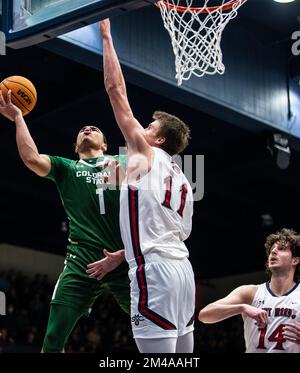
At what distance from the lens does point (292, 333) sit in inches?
192

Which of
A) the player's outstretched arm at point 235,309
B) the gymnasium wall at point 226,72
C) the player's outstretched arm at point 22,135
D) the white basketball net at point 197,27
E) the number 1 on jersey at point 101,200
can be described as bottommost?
the player's outstretched arm at point 235,309

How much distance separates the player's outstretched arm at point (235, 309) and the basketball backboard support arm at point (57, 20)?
2030 mm

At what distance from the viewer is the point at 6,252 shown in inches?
755

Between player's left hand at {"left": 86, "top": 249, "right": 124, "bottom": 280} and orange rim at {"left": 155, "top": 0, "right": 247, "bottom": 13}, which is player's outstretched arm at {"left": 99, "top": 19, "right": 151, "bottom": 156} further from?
orange rim at {"left": 155, "top": 0, "right": 247, "bottom": 13}

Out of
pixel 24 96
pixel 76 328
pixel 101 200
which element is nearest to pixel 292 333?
pixel 101 200

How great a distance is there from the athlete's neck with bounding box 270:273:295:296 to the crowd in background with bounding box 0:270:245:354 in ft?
26.9

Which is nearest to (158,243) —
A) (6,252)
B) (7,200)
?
(7,200)

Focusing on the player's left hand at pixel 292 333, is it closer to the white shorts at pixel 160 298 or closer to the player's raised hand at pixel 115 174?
the white shorts at pixel 160 298

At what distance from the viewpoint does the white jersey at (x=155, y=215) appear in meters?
4.08

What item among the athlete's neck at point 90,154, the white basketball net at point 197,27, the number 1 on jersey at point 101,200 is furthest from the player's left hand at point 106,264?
the white basketball net at point 197,27

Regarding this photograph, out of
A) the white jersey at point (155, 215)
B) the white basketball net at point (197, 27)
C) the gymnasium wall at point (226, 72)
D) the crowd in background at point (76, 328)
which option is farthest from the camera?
the crowd in background at point (76, 328)

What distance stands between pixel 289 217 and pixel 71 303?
12.3m

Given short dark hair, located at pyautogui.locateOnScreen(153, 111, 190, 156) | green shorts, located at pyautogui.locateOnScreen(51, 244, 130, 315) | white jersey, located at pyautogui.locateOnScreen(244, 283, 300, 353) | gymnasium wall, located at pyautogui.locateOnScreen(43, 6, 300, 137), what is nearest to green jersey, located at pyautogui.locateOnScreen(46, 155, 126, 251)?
green shorts, located at pyautogui.locateOnScreen(51, 244, 130, 315)

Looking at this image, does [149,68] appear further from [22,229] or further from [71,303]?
[22,229]
